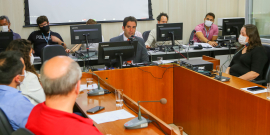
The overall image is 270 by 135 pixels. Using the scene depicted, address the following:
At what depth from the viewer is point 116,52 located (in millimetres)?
3299

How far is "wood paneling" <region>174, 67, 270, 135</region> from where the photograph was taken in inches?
84.8

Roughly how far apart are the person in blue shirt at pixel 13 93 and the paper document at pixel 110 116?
462 millimetres

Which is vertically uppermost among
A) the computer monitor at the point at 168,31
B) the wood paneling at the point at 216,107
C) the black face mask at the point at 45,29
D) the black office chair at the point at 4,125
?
the black face mask at the point at 45,29

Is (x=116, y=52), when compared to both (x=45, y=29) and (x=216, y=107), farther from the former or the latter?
(x=45, y=29)

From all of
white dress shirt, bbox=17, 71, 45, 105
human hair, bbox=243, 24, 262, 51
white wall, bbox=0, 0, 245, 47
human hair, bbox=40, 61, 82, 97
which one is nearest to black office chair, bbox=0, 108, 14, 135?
human hair, bbox=40, 61, 82, 97

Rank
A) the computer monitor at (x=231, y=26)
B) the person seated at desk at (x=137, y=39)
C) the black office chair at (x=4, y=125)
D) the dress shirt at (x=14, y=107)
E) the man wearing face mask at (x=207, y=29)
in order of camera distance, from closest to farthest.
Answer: the black office chair at (x=4, y=125)
the dress shirt at (x=14, y=107)
the person seated at desk at (x=137, y=39)
the computer monitor at (x=231, y=26)
the man wearing face mask at (x=207, y=29)

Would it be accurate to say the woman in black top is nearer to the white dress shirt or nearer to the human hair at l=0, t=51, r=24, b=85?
the white dress shirt

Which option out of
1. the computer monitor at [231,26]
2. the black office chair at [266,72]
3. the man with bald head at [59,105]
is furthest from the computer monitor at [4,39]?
the computer monitor at [231,26]

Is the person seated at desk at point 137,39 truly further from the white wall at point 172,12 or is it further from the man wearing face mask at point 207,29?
the white wall at point 172,12

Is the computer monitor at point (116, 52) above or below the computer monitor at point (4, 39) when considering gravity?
below

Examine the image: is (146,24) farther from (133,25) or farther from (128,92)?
(128,92)

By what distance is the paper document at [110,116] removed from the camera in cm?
189

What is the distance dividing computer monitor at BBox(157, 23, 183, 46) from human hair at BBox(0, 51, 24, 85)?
303 centimetres

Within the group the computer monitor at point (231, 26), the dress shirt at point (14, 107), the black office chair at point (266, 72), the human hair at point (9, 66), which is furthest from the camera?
the computer monitor at point (231, 26)
